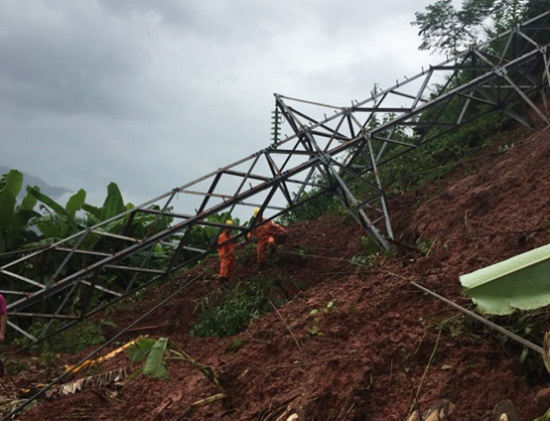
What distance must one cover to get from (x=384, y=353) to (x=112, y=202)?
35.4 feet

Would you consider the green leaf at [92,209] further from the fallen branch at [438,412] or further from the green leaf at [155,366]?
the fallen branch at [438,412]

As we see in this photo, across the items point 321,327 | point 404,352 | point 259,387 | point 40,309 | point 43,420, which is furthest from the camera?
point 40,309

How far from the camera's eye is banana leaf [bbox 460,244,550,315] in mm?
2389

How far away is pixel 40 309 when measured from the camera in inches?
441

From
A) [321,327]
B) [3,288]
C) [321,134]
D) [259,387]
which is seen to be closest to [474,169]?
[321,134]

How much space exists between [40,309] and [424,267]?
8.69 meters

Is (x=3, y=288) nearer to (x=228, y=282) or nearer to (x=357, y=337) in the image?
(x=228, y=282)

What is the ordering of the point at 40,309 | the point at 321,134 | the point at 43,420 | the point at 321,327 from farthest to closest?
the point at 40,309 < the point at 321,134 < the point at 43,420 < the point at 321,327

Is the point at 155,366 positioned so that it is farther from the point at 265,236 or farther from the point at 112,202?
the point at 112,202

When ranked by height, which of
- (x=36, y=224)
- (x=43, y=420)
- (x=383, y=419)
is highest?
(x=36, y=224)

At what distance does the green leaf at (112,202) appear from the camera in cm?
1325

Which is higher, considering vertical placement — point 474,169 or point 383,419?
point 474,169

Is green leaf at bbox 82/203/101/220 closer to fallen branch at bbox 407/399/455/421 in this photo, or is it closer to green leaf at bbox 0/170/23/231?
green leaf at bbox 0/170/23/231

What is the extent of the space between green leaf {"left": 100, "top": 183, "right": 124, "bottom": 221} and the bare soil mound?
656cm
